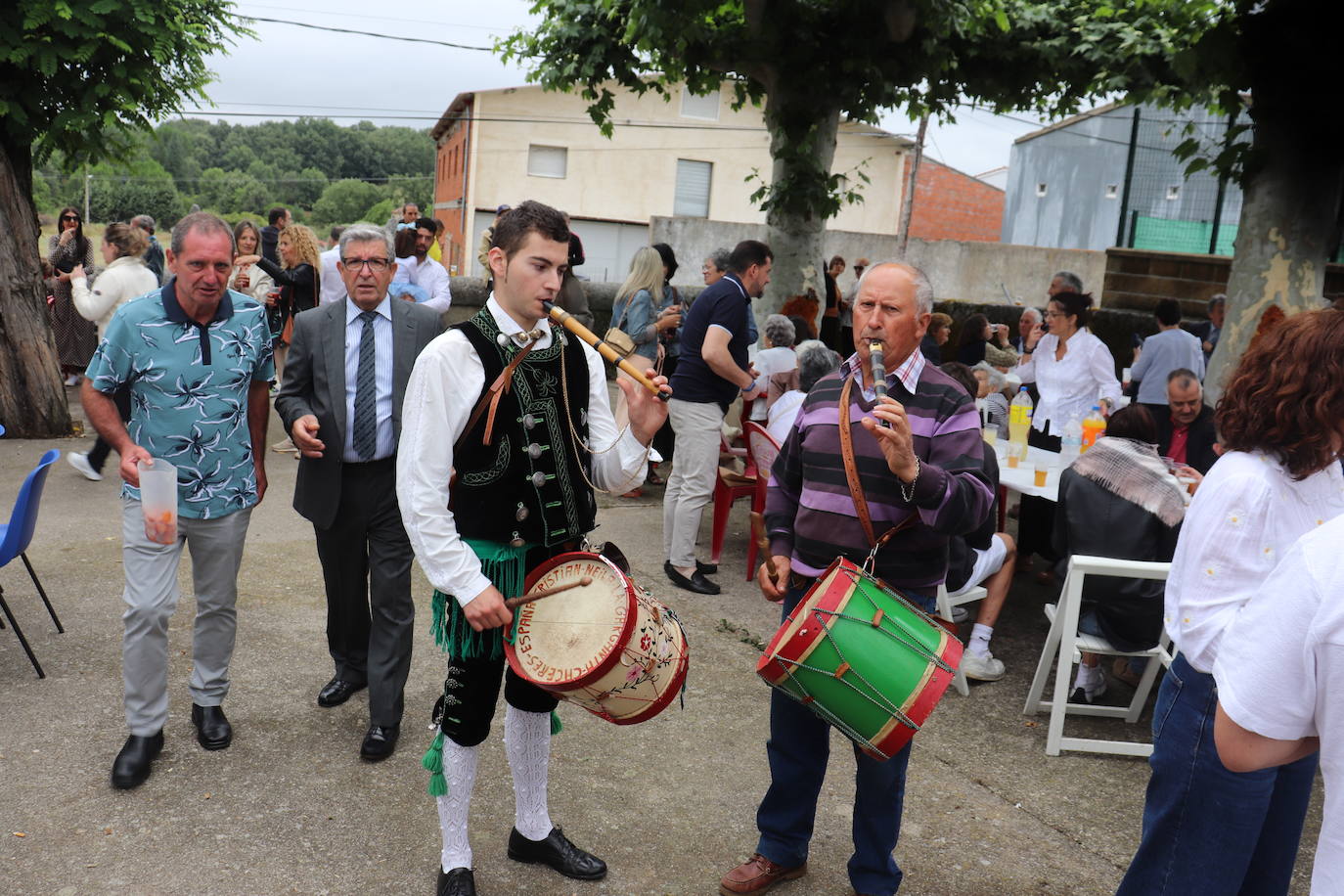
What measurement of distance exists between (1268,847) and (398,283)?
7.19 m

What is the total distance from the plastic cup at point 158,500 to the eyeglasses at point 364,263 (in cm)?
97

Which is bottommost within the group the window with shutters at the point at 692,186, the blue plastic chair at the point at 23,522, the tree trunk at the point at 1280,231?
the blue plastic chair at the point at 23,522

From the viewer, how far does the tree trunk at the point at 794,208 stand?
29.3 ft

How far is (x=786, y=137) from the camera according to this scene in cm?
901

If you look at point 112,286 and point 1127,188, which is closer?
point 112,286

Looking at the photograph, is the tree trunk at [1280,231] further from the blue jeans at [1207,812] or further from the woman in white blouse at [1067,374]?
the blue jeans at [1207,812]

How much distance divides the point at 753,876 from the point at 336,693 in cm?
201

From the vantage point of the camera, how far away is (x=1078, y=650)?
4.55 m

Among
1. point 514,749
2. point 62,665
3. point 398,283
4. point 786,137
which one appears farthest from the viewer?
point 786,137

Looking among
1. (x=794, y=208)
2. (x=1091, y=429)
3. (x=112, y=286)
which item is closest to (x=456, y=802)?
(x=1091, y=429)

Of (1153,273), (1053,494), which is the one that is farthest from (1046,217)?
(1053,494)

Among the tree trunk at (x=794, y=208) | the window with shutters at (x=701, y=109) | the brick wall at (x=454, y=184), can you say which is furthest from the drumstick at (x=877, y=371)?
the window with shutters at (x=701, y=109)

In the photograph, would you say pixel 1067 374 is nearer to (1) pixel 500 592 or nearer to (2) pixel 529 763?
(2) pixel 529 763

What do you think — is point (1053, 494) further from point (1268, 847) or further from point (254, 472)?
point (254, 472)
